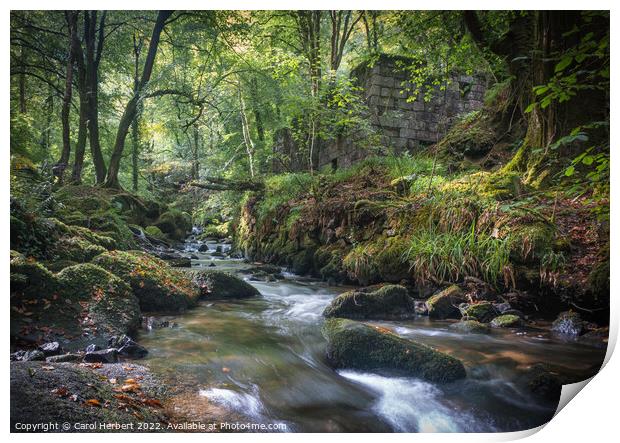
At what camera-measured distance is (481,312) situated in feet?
12.1

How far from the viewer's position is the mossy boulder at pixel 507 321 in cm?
349

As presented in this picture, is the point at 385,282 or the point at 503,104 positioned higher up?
the point at 503,104

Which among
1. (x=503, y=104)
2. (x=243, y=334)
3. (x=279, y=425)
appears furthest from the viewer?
(x=503, y=104)

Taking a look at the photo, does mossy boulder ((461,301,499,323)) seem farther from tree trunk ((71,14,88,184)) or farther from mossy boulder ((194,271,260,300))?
tree trunk ((71,14,88,184))

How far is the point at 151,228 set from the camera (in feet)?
27.3

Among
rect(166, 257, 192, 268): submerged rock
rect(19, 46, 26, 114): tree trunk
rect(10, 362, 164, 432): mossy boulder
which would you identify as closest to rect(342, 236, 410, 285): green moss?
rect(166, 257, 192, 268): submerged rock

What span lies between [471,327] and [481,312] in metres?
0.30

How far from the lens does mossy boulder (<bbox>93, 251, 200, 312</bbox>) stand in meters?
3.71

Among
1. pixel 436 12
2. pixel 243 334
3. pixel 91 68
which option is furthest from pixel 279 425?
pixel 436 12

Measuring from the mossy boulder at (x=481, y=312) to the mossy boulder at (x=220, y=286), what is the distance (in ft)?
8.75

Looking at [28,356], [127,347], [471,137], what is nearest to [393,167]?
[471,137]

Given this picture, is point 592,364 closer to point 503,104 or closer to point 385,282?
point 385,282

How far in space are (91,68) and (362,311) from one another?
3327 millimetres

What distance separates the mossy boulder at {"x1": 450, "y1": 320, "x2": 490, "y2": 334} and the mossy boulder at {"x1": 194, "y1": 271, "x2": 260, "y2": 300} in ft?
8.54
